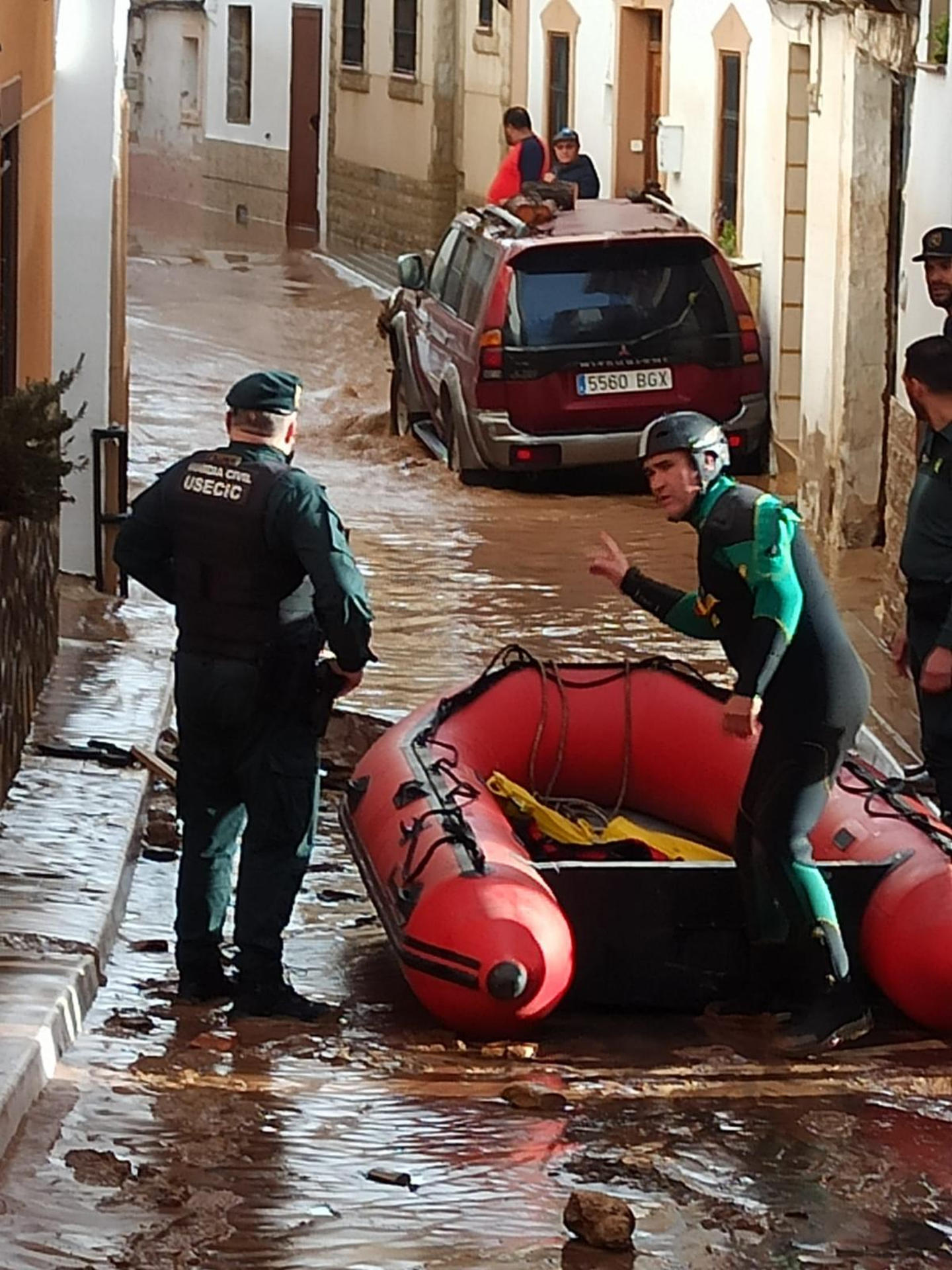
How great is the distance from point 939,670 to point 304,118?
3392 cm

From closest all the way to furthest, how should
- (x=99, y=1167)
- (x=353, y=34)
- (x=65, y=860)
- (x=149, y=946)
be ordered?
(x=99, y=1167) < (x=149, y=946) < (x=65, y=860) < (x=353, y=34)

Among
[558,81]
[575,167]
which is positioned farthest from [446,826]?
[558,81]

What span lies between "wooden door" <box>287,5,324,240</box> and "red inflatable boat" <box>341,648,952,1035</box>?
107ft

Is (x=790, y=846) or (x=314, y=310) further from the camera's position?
(x=314, y=310)

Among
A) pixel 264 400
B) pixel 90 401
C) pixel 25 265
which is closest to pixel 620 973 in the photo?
pixel 264 400

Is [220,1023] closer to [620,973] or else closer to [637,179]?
[620,973]

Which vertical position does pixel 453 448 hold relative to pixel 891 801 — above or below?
below

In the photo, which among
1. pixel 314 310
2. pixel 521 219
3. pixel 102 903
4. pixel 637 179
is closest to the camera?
pixel 102 903

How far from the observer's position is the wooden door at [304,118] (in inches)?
1613

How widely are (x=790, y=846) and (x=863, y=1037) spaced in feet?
1.82

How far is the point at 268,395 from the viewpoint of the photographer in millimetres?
7672

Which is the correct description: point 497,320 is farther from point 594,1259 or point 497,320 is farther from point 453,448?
point 594,1259

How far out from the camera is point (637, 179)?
81.0 feet

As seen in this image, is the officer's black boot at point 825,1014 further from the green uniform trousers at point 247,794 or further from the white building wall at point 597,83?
the white building wall at point 597,83
